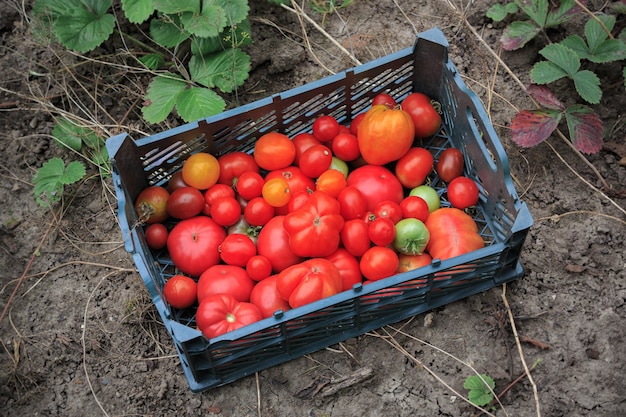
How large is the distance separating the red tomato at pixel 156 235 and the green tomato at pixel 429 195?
0.93m

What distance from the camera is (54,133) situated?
114 inches

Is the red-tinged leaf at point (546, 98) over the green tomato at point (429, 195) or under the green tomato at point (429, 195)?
over

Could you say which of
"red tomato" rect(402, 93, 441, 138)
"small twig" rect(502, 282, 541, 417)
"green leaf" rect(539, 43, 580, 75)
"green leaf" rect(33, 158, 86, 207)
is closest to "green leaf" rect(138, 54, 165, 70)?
"green leaf" rect(33, 158, 86, 207)

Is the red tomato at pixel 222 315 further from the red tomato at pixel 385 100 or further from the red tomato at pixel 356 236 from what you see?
the red tomato at pixel 385 100

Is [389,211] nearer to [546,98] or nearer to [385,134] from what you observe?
[385,134]

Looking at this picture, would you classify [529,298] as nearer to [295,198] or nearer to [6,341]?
[295,198]

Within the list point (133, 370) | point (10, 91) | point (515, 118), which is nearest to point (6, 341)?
point (133, 370)

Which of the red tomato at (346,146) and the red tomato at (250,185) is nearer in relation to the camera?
the red tomato at (250,185)

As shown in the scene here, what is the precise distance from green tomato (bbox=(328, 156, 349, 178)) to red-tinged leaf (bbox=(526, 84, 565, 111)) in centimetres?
81

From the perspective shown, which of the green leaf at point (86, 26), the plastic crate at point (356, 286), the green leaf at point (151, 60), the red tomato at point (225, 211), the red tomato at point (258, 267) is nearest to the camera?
the plastic crate at point (356, 286)

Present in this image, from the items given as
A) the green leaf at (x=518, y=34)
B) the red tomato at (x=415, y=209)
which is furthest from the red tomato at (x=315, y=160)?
the green leaf at (x=518, y=34)

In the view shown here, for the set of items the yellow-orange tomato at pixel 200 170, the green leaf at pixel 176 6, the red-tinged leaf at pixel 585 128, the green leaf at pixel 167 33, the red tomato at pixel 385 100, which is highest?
the green leaf at pixel 176 6

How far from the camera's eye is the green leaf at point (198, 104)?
8.84 ft

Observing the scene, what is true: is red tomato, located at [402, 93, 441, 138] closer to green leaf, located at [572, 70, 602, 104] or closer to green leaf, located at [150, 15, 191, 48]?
green leaf, located at [572, 70, 602, 104]
